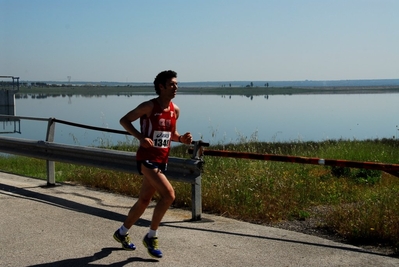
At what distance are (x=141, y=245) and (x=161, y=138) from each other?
1.33 metres

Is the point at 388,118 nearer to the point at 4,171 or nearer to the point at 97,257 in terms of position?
the point at 4,171

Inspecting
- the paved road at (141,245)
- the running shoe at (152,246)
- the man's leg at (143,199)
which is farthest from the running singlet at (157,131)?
the paved road at (141,245)

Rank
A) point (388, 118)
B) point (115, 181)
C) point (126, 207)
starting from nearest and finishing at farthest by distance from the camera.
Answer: point (126, 207) → point (115, 181) → point (388, 118)

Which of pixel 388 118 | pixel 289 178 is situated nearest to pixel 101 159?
pixel 289 178

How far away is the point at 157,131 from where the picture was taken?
242 inches

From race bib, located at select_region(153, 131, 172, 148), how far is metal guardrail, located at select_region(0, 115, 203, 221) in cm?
158

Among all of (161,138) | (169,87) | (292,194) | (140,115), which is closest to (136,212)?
(161,138)

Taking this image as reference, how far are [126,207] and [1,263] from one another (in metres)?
2.83

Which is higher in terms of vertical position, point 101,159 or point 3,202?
point 101,159

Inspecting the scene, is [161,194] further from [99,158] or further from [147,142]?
[99,158]

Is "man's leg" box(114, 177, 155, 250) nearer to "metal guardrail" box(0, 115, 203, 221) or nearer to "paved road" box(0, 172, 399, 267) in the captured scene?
"paved road" box(0, 172, 399, 267)

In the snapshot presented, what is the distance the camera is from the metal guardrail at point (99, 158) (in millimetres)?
7910

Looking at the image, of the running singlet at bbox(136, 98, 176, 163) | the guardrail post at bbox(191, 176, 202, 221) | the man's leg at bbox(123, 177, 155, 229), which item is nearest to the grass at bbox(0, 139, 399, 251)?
the guardrail post at bbox(191, 176, 202, 221)

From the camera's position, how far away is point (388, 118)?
56875mm
